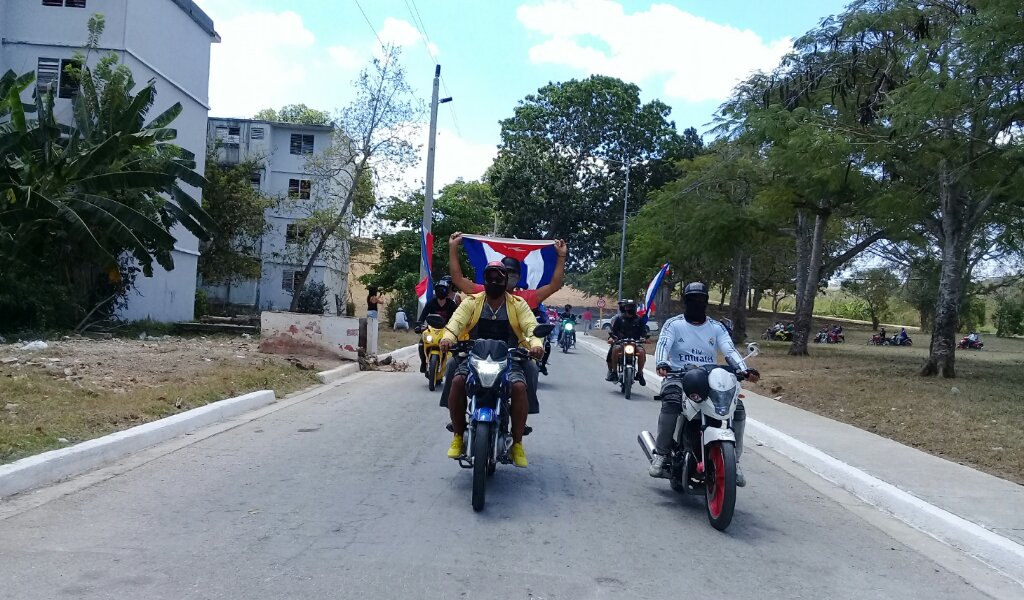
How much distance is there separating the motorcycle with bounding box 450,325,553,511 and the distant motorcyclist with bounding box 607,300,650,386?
30.4 feet

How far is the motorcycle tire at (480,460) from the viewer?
6.15 m

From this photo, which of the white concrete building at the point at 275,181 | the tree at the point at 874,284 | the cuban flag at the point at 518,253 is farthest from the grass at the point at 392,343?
the tree at the point at 874,284

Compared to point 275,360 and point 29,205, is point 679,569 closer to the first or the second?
point 275,360

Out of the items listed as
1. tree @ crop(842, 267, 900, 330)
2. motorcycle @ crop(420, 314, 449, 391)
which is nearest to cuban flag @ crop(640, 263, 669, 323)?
motorcycle @ crop(420, 314, 449, 391)

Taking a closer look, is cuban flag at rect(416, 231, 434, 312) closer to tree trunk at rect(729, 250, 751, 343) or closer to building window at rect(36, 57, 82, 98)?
building window at rect(36, 57, 82, 98)

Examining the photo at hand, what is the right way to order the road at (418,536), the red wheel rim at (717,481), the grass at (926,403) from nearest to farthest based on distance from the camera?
the road at (418,536) → the red wheel rim at (717,481) → the grass at (926,403)

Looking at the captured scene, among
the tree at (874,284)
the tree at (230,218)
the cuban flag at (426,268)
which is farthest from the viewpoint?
the tree at (874,284)

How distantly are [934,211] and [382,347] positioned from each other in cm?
Result: 1495

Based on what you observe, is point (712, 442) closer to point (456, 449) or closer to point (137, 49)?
point (456, 449)

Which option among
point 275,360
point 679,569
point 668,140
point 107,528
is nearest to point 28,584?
point 107,528

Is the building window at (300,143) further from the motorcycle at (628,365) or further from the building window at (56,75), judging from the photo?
the motorcycle at (628,365)

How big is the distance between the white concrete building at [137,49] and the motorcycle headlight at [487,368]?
2262 centimetres

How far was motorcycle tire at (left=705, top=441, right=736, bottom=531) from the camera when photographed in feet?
19.5

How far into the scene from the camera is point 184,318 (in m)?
30.4
